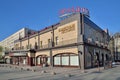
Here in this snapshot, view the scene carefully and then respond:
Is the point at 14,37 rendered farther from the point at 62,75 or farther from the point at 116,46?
the point at 62,75

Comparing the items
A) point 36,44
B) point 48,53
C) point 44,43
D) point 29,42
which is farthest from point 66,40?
point 29,42

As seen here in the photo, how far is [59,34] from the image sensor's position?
42438 millimetres

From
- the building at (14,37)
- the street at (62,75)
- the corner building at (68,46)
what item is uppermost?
the building at (14,37)

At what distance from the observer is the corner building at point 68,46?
34.8 meters

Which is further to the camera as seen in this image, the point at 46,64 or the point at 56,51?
the point at 46,64

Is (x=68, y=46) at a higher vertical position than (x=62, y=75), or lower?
higher

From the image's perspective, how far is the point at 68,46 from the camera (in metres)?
36.4

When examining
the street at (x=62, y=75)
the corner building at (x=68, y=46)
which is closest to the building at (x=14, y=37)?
the corner building at (x=68, y=46)

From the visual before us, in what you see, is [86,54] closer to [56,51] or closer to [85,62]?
[85,62]

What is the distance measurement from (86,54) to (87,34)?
20.1 ft

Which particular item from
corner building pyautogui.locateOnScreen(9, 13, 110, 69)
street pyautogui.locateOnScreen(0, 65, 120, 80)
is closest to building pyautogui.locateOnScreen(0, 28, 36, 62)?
corner building pyautogui.locateOnScreen(9, 13, 110, 69)

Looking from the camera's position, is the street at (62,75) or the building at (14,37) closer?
the street at (62,75)

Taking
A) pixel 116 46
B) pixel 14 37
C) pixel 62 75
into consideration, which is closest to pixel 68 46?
pixel 62 75

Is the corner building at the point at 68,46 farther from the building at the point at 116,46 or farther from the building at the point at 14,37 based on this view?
the building at the point at 14,37
